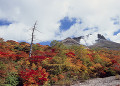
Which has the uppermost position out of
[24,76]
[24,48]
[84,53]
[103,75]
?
[24,48]

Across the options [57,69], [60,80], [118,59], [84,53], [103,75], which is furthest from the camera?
[84,53]

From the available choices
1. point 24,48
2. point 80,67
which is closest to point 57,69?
point 80,67

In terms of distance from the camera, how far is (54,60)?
11.0 m

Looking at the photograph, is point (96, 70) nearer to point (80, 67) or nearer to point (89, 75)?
point (89, 75)

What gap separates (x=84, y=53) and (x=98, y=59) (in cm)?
221

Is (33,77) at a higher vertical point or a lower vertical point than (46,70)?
lower

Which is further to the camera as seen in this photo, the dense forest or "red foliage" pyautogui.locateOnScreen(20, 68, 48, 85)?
the dense forest

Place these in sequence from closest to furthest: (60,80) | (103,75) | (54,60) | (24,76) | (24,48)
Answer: (24,76) → (60,80) → (54,60) → (103,75) → (24,48)

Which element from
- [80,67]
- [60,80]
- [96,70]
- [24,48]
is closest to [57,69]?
[60,80]

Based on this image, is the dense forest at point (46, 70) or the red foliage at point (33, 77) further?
the dense forest at point (46, 70)

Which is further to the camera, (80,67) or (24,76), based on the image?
(80,67)

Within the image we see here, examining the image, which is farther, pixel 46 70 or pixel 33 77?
pixel 46 70

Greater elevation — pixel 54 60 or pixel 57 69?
pixel 54 60

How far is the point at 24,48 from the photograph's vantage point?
54.9 feet
